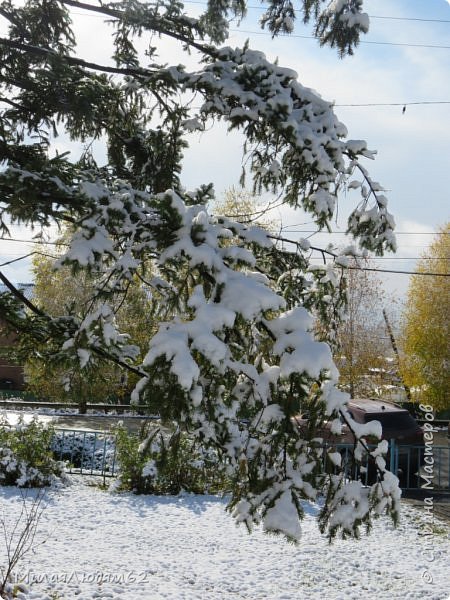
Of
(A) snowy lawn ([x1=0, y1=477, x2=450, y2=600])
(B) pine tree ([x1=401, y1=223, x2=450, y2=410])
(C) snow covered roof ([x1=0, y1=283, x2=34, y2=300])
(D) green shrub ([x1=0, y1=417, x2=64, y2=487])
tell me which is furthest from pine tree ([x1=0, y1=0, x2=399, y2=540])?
(B) pine tree ([x1=401, y1=223, x2=450, y2=410])

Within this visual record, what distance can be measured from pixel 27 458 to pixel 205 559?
4.53 meters

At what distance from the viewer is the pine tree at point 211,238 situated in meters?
3.08

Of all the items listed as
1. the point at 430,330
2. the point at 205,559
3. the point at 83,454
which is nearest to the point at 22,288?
the point at 205,559

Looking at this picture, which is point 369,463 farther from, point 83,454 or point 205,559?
point 83,454

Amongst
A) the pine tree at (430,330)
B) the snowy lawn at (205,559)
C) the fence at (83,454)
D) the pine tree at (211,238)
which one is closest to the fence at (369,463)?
the fence at (83,454)

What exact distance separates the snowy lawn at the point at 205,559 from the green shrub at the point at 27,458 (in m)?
0.78

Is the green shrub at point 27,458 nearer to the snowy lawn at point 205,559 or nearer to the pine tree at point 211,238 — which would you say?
the snowy lawn at point 205,559

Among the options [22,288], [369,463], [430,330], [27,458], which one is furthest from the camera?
[430,330]

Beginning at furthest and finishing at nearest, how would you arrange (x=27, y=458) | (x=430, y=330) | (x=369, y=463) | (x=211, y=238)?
(x=430, y=330), (x=27, y=458), (x=369, y=463), (x=211, y=238)

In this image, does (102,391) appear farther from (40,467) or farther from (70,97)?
(70,97)

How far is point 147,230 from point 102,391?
61.1 ft

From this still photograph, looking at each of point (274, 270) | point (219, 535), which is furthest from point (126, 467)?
point (274, 270)

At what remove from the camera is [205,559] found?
6.68 meters

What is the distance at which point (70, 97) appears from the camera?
530 cm
